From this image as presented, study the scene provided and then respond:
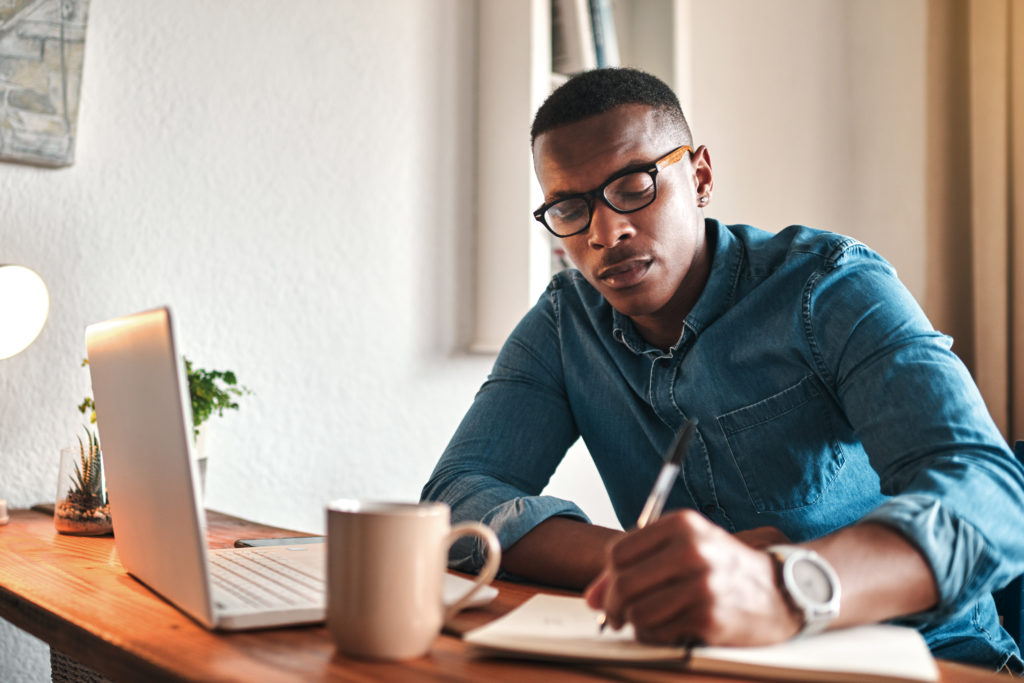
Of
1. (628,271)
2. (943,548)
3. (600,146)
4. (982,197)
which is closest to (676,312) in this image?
(628,271)

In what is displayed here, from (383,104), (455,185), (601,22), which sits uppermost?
(601,22)

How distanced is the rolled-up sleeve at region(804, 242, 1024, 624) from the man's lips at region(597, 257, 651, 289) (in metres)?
0.21

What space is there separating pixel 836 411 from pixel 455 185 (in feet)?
4.38

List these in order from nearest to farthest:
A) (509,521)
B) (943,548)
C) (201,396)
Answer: (943,548) → (509,521) → (201,396)

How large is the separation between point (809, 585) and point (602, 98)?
2.55 feet

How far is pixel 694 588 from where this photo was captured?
597 millimetres

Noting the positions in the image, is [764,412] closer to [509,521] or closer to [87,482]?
[509,521]

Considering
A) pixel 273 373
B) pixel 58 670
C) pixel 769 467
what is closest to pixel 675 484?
pixel 769 467

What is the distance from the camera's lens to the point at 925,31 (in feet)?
8.87

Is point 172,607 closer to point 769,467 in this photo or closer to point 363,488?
point 769,467

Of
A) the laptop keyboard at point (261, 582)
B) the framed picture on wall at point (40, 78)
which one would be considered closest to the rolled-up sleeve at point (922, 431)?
the laptop keyboard at point (261, 582)

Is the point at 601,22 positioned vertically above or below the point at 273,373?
above

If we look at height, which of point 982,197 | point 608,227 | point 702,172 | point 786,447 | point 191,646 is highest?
point 982,197

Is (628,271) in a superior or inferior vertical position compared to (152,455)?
superior
